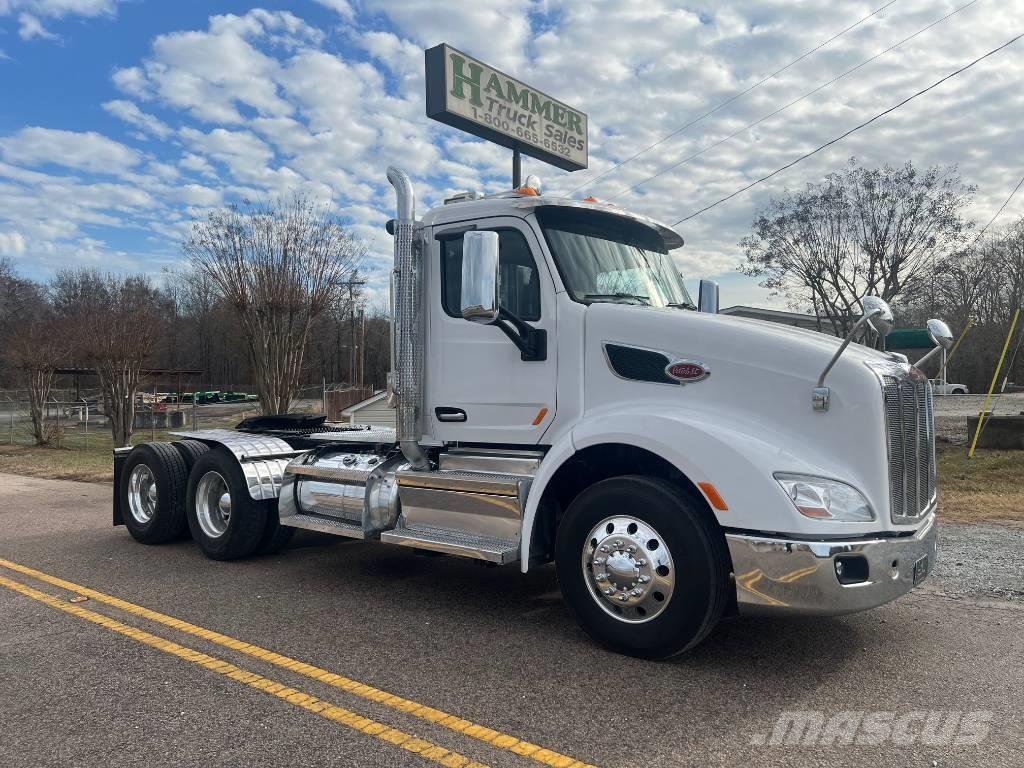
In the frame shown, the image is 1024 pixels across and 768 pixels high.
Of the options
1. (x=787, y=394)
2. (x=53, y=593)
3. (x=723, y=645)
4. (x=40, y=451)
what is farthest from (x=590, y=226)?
(x=40, y=451)

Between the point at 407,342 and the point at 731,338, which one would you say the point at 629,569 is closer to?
the point at 731,338

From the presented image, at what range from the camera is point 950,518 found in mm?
8672

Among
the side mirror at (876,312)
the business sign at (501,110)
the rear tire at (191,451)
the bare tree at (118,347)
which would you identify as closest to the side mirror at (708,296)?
the side mirror at (876,312)

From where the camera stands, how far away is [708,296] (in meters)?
6.35

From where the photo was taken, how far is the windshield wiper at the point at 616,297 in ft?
16.6

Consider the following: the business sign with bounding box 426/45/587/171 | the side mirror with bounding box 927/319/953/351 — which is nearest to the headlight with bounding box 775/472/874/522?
the side mirror with bounding box 927/319/953/351

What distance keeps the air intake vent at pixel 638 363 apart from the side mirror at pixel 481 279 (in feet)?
2.53

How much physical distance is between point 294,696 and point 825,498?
2813mm

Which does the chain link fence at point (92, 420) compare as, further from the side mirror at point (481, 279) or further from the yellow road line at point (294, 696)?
the side mirror at point (481, 279)

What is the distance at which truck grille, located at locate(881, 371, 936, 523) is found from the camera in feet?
13.6

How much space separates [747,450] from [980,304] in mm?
37843

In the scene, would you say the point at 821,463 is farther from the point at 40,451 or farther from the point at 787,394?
the point at 40,451

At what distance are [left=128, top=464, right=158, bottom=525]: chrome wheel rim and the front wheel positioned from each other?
16.7 ft

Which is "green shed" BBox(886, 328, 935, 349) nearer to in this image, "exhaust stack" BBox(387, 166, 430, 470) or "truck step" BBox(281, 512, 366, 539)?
"exhaust stack" BBox(387, 166, 430, 470)
